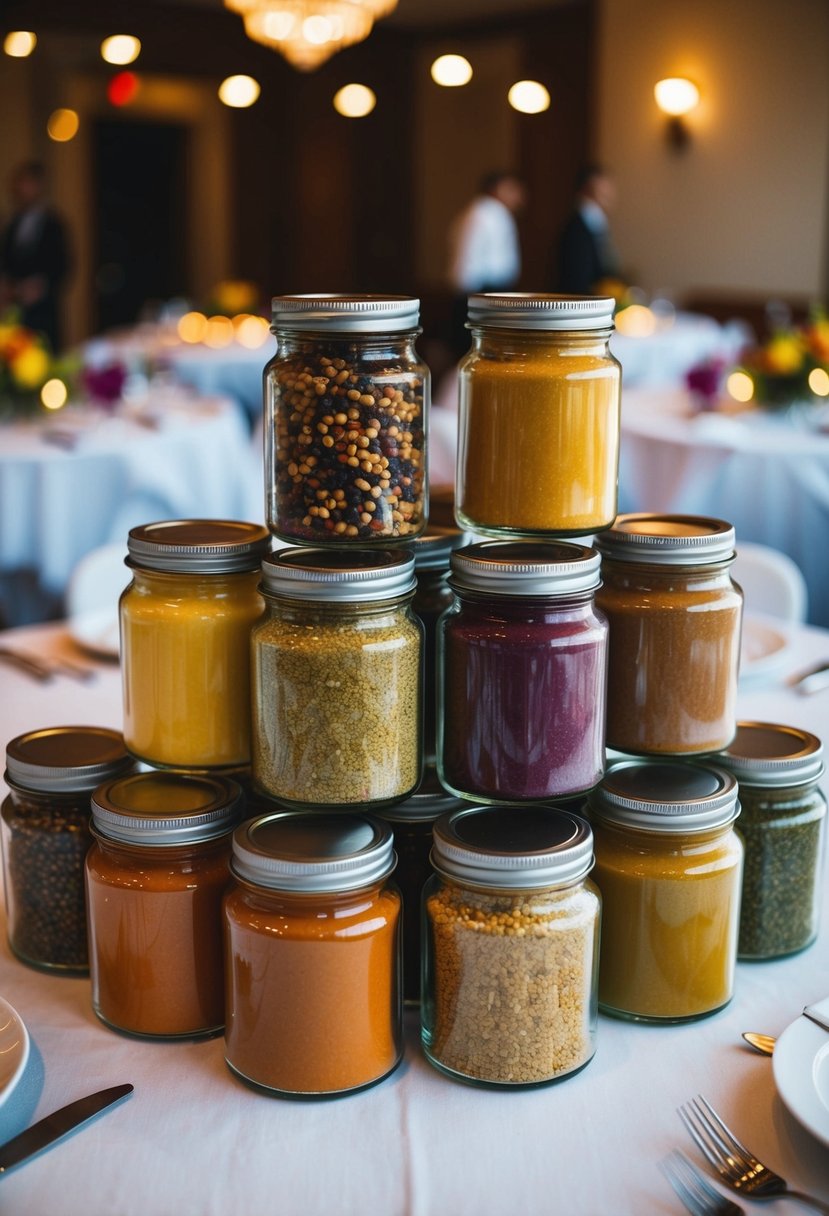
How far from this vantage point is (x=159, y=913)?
917 mm

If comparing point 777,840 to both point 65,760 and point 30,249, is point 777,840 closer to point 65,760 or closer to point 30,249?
point 65,760

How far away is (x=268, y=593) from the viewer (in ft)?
3.02

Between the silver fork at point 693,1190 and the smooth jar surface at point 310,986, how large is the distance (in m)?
0.20

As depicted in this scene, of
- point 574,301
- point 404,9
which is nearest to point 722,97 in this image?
point 404,9

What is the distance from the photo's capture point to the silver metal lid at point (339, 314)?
94cm

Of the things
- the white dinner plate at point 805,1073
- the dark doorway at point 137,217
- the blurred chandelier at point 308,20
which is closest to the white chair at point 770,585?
the white dinner plate at point 805,1073

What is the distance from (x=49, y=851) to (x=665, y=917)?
490mm

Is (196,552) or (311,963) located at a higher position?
(196,552)

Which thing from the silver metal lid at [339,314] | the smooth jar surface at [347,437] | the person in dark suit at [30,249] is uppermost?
the person in dark suit at [30,249]

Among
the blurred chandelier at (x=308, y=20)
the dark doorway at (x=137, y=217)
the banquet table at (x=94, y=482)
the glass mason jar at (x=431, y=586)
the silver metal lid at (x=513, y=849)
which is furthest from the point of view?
the dark doorway at (x=137, y=217)

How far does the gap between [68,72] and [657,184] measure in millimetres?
4612

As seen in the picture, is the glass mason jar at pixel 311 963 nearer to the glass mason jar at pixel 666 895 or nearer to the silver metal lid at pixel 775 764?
the glass mason jar at pixel 666 895

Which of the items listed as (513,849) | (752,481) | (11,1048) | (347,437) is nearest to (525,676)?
(513,849)

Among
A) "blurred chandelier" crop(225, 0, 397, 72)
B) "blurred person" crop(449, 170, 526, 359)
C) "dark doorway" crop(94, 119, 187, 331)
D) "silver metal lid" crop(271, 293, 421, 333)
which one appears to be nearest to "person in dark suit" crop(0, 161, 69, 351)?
"blurred chandelier" crop(225, 0, 397, 72)
